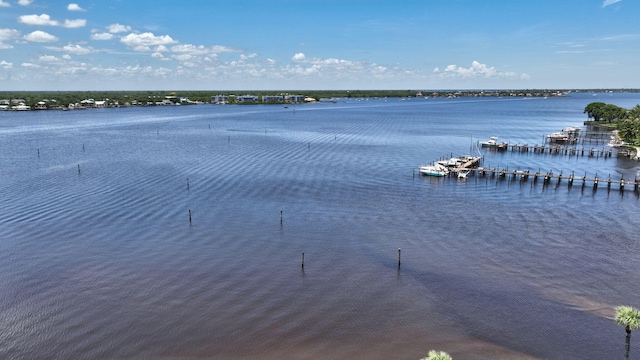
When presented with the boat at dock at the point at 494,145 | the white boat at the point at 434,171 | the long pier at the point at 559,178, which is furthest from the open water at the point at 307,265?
the boat at dock at the point at 494,145

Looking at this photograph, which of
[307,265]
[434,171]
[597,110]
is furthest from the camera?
[597,110]

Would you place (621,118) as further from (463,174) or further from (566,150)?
(463,174)

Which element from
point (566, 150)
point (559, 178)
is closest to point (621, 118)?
point (566, 150)

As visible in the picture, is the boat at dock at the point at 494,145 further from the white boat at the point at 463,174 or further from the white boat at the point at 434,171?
the white boat at the point at 434,171

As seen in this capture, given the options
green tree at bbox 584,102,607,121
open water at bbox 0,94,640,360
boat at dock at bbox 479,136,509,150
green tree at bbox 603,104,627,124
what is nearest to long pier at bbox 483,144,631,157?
boat at dock at bbox 479,136,509,150

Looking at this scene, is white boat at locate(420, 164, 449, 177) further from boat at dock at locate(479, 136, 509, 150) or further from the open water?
boat at dock at locate(479, 136, 509, 150)

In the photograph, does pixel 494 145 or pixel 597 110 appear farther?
pixel 597 110

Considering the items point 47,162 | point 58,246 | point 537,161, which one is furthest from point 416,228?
point 47,162
